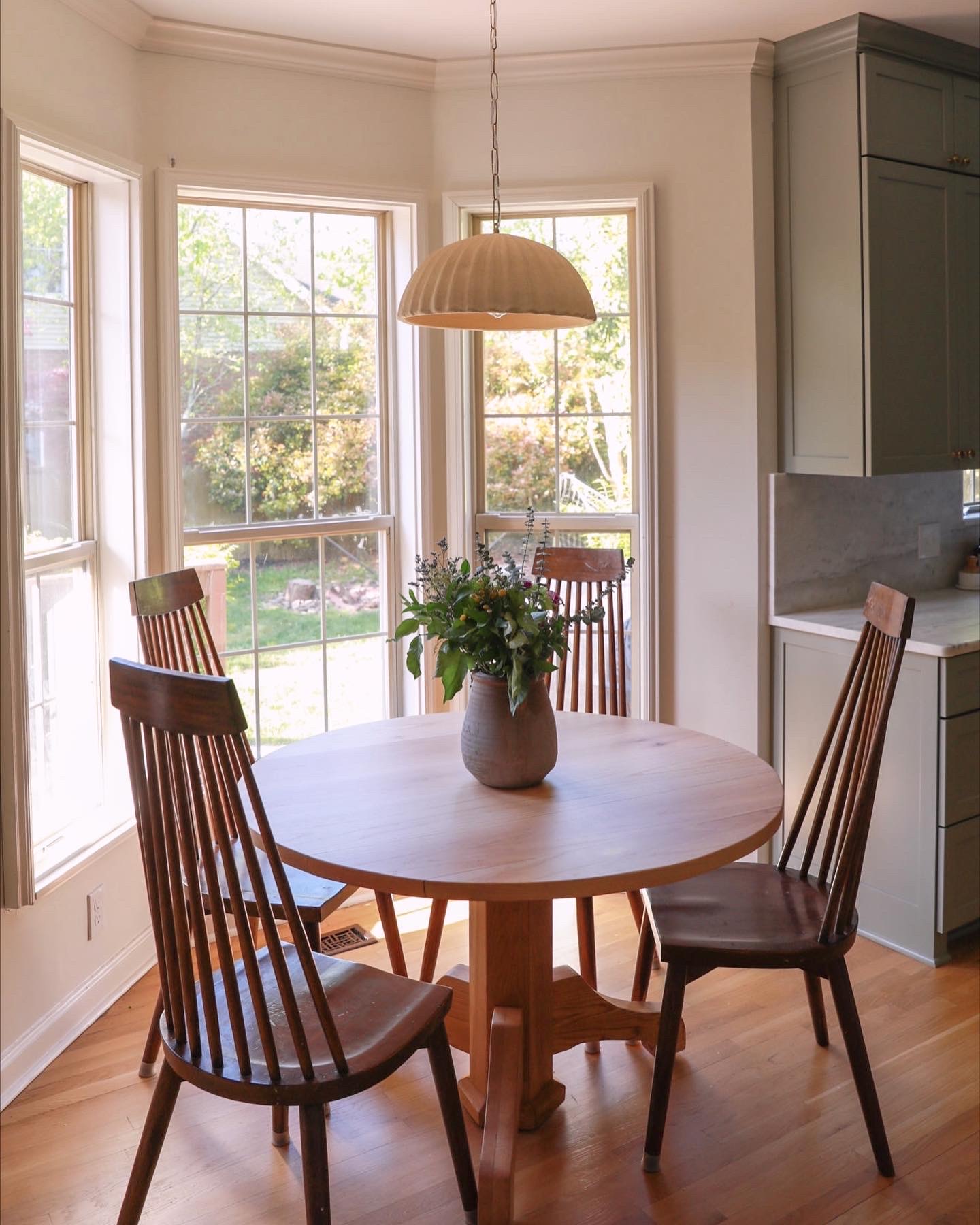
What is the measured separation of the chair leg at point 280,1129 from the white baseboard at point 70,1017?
639 millimetres

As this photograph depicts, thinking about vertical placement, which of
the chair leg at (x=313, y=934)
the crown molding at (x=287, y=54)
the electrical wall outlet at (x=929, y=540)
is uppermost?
the crown molding at (x=287, y=54)

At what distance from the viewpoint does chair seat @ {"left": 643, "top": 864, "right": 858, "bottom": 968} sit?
2.14m

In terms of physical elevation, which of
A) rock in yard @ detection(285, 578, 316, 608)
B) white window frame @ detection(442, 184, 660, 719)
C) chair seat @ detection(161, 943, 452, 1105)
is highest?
white window frame @ detection(442, 184, 660, 719)

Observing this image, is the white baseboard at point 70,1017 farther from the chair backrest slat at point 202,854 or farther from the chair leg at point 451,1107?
the chair leg at point 451,1107

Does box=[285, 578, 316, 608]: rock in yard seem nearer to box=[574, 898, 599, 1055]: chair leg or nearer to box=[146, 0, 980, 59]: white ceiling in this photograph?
box=[574, 898, 599, 1055]: chair leg

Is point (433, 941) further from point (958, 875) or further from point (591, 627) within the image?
point (958, 875)

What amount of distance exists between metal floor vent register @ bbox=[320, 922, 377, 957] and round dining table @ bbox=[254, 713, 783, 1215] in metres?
0.66

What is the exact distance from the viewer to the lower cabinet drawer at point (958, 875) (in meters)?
3.07

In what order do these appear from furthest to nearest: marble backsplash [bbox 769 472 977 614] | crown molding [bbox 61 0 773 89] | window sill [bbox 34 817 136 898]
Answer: marble backsplash [bbox 769 472 977 614] → crown molding [bbox 61 0 773 89] → window sill [bbox 34 817 136 898]

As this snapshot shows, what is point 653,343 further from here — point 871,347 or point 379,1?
point 379,1

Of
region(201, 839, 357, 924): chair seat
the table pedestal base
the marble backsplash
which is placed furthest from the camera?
the marble backsplash

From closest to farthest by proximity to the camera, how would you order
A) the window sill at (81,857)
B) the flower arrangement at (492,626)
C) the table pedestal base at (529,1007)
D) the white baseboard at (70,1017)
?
the flower arrangement at (492,626)
the table pedestal base at (529,1007)
the white baseboard at (70,1017)
the window sill at (81,857)

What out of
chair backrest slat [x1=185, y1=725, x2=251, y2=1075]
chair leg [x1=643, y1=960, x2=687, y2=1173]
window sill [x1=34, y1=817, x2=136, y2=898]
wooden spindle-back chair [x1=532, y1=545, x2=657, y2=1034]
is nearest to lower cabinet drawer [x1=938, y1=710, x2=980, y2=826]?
wooden spindle-back chair [x1=532, y1=545, x2=657, y2=1034]

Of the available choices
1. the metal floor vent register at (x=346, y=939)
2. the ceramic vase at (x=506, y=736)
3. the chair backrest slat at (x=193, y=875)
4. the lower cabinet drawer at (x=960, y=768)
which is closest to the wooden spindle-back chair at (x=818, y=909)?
the ceramic vase at (x=506, y=736)
